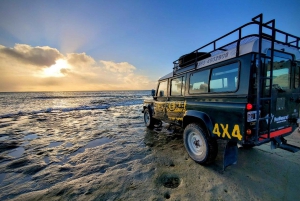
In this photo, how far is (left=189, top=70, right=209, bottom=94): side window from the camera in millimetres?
3426

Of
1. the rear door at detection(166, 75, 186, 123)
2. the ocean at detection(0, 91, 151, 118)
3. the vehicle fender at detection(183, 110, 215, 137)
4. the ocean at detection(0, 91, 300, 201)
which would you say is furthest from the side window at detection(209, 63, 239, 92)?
the ocean at detection(0, 91, 151, 118)

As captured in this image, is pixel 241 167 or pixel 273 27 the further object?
pixel 241 167

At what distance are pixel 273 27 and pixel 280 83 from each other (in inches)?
44.2

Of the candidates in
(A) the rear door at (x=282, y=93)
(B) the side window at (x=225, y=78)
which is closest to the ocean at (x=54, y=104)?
(B) the side window at (x=225, y=78)

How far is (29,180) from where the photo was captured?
2904mm

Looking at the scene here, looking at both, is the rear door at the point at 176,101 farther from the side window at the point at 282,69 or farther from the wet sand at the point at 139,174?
the side window at the point at 282,69

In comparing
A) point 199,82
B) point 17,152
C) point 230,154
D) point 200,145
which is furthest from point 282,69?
point 17,152

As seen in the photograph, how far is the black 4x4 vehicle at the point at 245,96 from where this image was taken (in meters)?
2.38

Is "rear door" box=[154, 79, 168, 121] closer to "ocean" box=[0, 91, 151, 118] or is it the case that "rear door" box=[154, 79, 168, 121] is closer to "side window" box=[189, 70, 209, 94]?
"side window" box=[189, 70, 209, 94]

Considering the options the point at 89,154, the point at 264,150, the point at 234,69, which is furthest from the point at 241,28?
the point at 89,154

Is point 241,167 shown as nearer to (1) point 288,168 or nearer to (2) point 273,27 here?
(1) point 288,168

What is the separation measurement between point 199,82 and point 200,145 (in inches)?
63.5

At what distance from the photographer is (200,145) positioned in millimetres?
3385

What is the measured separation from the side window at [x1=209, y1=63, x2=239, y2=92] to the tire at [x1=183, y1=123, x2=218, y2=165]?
1022mm
